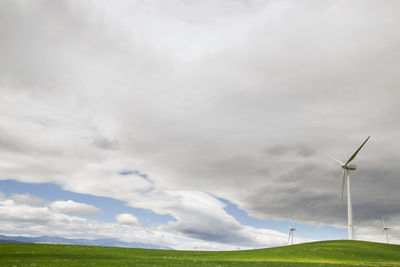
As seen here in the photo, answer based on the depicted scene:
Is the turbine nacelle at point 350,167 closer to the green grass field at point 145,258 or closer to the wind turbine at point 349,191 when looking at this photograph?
the wind turbine at point 349,191

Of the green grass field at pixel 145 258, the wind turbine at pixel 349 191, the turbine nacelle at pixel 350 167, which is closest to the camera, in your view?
the green grass field at pixel 145 258

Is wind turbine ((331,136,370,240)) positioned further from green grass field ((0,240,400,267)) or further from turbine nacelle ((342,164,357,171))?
green grass field ((0,240,400,267))

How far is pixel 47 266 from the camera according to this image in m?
30.6

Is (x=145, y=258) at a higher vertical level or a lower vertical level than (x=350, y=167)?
lower

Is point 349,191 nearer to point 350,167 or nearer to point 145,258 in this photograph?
point 350,167

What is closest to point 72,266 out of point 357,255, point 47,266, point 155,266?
point 47,266

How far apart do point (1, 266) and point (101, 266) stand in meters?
9.97

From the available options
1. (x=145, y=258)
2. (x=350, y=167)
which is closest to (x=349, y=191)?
(x=350, y=167)

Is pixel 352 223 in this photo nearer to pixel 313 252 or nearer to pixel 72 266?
pixel 313 252

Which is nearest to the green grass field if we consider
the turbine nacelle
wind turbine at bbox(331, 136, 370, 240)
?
wind turbine at bbox(331, 136, 370, 240)

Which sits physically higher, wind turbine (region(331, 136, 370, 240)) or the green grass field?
wind turbine (region(331, 136, 370, 240))

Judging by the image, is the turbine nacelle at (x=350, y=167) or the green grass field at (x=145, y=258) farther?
the turbine nacelle at (x=350, y=167)

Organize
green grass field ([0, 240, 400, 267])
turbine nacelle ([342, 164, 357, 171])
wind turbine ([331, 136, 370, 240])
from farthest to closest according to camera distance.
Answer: turbine nacelle ([342, 164, 357, 171]) < wind turbine ([331, 136, 370, 240]) < green grass field ([0, 240, 400, 267])

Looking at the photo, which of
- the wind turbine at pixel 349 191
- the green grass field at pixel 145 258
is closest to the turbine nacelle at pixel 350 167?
the wind turbine at pixel 349 191
